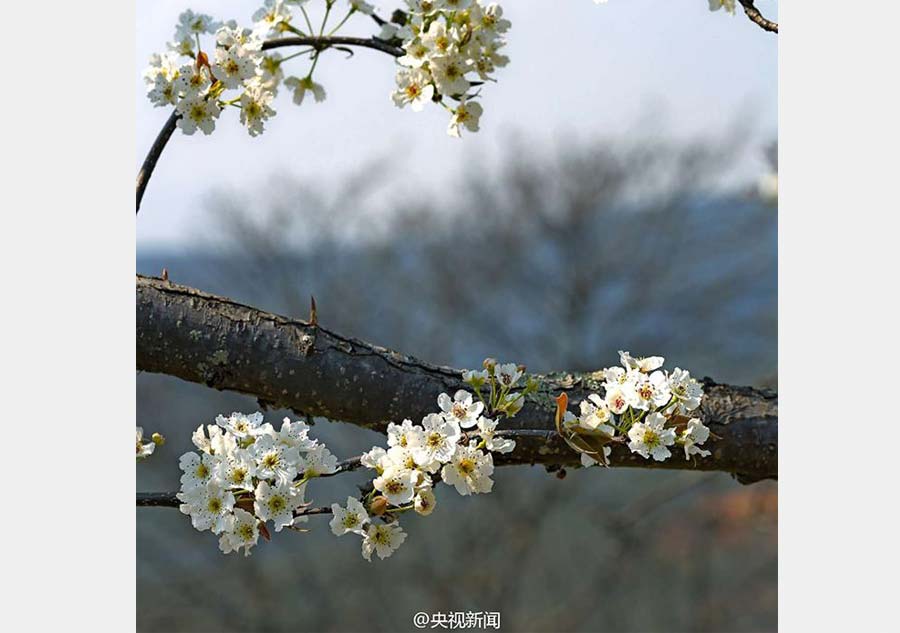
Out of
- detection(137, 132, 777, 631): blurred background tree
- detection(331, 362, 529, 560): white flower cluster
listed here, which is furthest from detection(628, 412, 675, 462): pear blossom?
detection(137, 132, 777, 631): blurred background tree

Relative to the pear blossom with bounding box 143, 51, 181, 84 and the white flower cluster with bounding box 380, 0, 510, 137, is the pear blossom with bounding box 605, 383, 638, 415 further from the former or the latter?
the pear blossom with bounding box 143, 51, 181, 84

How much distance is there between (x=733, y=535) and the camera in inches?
94.2

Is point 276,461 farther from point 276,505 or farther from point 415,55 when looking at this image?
point 415,55

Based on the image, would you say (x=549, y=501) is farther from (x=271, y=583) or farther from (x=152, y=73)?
(x=152, y=73)

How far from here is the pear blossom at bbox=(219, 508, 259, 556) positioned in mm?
777

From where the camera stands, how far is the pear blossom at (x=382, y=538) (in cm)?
83

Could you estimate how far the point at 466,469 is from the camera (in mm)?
792

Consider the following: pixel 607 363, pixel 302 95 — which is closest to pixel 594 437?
pixel 302 95

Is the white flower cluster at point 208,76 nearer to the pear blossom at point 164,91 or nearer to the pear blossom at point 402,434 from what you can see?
the pear blossom at point 164,91

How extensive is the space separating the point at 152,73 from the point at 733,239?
1706 mm

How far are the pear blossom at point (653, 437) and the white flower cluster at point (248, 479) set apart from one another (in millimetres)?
250

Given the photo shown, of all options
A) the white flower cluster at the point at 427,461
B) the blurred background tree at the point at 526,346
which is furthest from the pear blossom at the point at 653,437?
the blurred background tree at the point at 526,346

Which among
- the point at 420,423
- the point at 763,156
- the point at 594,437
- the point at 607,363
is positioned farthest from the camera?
the point at 607,363

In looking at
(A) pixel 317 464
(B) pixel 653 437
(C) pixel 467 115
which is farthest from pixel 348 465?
(C) pixel 467 115
